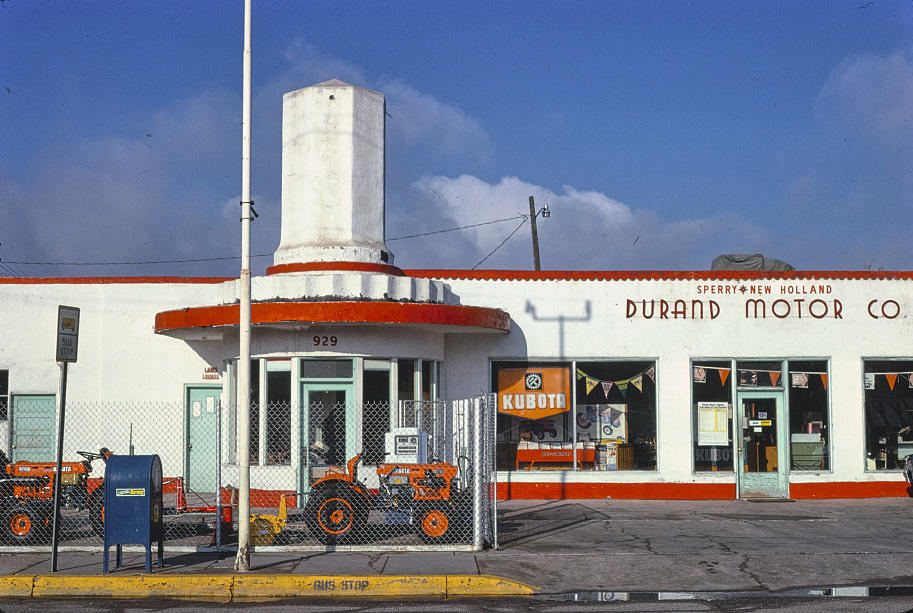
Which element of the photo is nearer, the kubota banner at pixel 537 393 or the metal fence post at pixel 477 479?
the metal fence post at pixel 477 479

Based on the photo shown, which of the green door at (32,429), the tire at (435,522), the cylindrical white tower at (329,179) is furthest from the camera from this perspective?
the green door at (32,429)

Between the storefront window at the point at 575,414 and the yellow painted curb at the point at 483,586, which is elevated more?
the storefront window at the point at 575,414

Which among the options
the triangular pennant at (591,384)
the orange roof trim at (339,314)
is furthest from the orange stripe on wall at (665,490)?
the orange roof trim at (339,314)

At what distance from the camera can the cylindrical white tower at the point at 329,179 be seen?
17031 mm

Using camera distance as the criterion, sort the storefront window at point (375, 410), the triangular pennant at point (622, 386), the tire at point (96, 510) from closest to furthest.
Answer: the tire at point (96, 510)
the storefront window at point (375, 410)
the triangular pennant at point (622, 386)

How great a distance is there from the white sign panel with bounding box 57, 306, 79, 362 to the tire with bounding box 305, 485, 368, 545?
11.5 feet

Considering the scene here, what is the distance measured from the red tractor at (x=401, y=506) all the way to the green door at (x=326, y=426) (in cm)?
308

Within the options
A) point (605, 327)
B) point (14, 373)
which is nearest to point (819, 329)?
point (605, 327)

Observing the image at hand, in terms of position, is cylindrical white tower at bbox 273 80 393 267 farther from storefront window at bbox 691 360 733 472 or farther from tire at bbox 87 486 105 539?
storefront window at bbox 691 360 733 472

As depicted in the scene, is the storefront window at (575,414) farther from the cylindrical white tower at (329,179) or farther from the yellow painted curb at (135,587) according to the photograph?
the yellow painted curb at (135,587)

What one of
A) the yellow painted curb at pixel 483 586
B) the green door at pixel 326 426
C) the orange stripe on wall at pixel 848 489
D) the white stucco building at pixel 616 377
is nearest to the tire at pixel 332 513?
the yellow painted curb at pixel 483 586

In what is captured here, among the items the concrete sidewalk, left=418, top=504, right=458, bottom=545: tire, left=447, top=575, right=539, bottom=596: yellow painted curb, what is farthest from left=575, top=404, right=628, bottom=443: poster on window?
left=447, top=575, right=539, bottom=596: yellow painted curb

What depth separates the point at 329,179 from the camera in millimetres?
17078

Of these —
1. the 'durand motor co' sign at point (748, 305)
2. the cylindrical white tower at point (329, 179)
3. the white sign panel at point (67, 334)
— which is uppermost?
the cylindrical white tower at point (329, 179)
